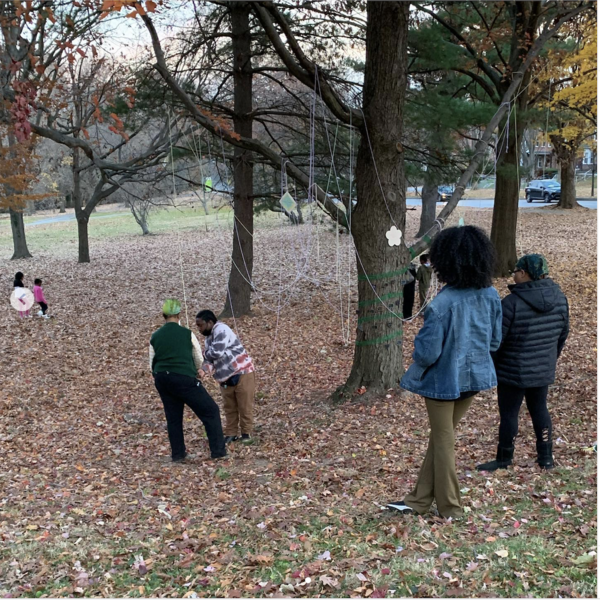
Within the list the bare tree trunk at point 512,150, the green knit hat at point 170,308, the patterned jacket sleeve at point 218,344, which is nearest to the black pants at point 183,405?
the patterned jacket sleeve at point 218,344

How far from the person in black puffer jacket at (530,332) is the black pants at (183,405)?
256cm

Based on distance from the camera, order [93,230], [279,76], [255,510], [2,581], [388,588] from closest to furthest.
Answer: [388,588], [2,581], [255,510], [279,76], [93,230]

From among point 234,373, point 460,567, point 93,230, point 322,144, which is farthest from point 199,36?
point 93,230

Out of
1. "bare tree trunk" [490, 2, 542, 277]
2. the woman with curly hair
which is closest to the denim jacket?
the woman with curly hair

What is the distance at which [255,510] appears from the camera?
172 inches

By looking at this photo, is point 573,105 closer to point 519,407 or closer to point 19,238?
point 519,407

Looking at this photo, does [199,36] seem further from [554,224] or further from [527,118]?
[554,224]

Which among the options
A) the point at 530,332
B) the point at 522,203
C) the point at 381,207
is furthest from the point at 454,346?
the point at 522,203

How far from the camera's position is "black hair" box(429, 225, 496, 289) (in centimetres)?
341

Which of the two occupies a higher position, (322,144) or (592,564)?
(322,144)

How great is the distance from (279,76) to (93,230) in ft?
81.2

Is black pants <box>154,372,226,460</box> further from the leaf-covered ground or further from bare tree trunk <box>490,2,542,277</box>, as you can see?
bare tree trunk <box>490,2,542,277</box>

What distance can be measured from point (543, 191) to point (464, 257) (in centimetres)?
2898

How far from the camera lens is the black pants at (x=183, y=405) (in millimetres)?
5320
